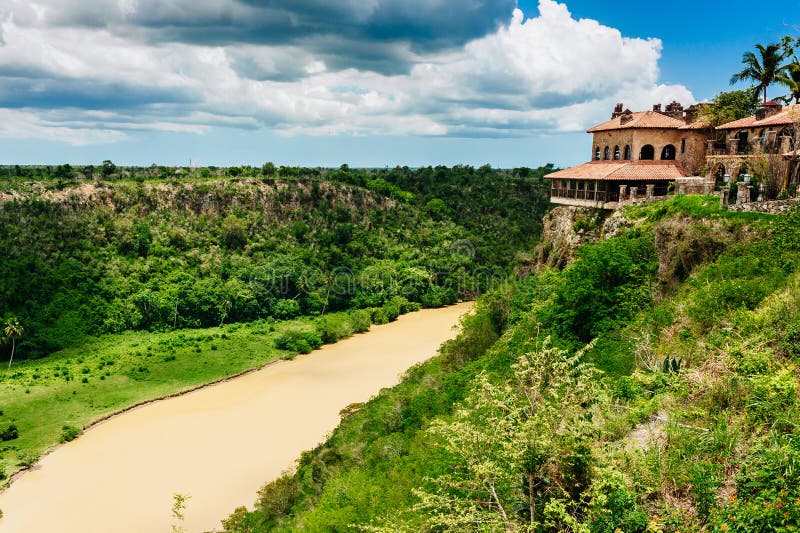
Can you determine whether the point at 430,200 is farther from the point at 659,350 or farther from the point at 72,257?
the point at 659,350

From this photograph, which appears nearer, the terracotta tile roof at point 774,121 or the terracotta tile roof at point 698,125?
the terracotta tile roof at point 774,121

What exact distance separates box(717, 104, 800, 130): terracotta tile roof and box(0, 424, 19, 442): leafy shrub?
4558 centimetres

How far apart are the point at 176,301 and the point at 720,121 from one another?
50339mm

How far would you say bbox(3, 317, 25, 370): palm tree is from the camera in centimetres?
4569

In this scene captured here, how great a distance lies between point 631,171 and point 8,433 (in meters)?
40.9

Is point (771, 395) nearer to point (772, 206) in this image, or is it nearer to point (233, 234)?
point (772, 206)

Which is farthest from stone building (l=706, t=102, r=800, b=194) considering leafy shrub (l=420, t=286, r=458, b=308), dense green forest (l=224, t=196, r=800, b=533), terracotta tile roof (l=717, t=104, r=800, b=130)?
leafy shrub (l=420, t=286, r=458, b=308)

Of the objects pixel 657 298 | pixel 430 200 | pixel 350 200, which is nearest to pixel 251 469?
pixel 657 298

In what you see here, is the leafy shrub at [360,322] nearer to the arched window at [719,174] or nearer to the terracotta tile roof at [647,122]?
the terracotta tile roof at [647,122]

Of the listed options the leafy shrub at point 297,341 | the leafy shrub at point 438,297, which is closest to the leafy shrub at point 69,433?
the leafy shrub at point 297,341

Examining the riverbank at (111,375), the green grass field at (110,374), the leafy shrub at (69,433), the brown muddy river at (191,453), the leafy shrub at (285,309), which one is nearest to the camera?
the brown muddy river at (191,453)

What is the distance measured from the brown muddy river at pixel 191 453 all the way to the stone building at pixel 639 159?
840 inches

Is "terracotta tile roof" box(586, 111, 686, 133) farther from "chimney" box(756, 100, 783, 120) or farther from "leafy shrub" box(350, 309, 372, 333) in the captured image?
"leafy shrub" box(350, 309, 372, 333)

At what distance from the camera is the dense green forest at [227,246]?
178 feet
